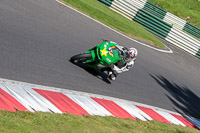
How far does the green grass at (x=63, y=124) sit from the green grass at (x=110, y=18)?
9.60m

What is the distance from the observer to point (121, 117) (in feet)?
27.6

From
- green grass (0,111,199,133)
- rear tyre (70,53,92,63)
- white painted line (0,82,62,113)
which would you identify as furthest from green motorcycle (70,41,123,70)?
white painted line (0,82,62,113)

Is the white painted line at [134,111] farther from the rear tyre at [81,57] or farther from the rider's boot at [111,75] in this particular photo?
the rear tyre at [81,57]

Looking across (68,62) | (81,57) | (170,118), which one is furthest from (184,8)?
(68,62)

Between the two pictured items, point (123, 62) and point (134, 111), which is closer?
point (134, 111)

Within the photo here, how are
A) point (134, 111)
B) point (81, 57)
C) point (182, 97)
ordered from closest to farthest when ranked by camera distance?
point (134, 111) → point (81, 57) → point (182, 97)

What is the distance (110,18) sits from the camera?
59.7 ft

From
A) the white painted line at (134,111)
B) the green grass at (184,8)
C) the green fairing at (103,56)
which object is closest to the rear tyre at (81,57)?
the green fairing at (103,56)

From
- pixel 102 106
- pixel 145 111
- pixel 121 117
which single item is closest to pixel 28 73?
pixel 102 106

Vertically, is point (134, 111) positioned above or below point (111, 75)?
below

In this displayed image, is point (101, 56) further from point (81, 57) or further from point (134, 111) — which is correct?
point (134, 111)

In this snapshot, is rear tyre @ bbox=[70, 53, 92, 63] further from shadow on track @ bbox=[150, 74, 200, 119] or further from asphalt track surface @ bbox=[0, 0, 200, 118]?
shadow on track @ bbox=[150, 74, 200, 119]

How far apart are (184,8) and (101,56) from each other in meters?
21.0

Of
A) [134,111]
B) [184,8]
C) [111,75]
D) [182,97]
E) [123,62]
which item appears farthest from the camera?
[184,8]
